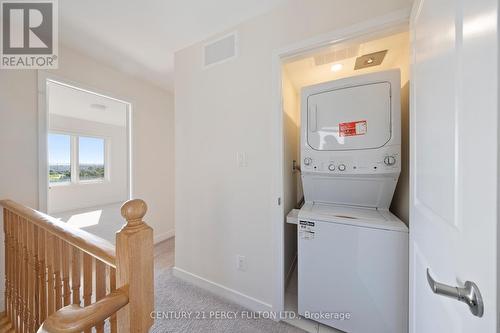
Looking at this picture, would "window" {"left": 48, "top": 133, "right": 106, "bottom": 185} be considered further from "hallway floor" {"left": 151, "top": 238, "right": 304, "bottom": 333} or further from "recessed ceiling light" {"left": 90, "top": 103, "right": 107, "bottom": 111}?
"hallway floor" {"left": 151, "top": 238, "right": 304, "bottom": 333}

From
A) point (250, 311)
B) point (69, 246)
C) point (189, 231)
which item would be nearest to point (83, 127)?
point (189, 231)

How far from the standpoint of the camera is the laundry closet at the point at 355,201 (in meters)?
1.15

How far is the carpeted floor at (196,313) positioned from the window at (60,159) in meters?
4.93

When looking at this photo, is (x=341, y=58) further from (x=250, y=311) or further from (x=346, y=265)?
(x=250, y=311)

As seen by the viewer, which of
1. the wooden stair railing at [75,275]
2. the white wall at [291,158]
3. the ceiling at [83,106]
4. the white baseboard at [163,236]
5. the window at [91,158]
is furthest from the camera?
the window at [91,158]

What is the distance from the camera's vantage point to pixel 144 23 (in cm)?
159

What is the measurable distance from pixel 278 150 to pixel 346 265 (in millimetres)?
912

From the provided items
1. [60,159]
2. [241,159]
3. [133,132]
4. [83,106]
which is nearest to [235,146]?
[241,159]

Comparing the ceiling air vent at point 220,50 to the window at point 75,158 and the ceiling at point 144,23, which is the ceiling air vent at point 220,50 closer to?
the ceiling at point 144,23

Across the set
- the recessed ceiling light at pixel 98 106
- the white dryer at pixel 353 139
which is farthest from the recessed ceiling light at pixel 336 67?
the recessed ceiling light at pixel 98 106

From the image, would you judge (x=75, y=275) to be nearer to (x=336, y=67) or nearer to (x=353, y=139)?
(x=353, y=139)

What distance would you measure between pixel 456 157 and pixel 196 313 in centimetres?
186

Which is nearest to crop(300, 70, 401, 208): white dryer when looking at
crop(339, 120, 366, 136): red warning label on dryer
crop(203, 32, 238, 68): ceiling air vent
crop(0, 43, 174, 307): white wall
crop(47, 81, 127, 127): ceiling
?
crop(339, 120, 366, 136): red warning label on dryer

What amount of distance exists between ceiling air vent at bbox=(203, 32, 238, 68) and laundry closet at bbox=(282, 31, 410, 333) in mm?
626
